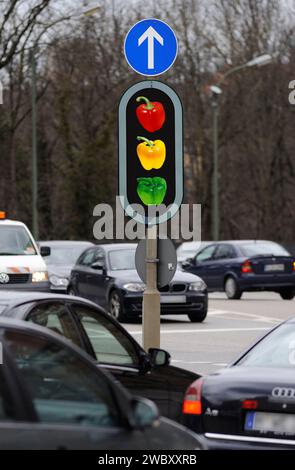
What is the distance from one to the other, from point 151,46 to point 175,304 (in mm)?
11368

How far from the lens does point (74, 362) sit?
6031 millimetres

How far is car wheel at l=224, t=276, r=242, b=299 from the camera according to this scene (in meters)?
32.2

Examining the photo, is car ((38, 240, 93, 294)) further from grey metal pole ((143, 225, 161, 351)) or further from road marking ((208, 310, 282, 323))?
grey metal pole ((143, 225, 161, 351))

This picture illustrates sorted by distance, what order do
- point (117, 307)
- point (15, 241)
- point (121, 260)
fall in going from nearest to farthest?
point (15, 241), point (117, 307), point (121, 260)

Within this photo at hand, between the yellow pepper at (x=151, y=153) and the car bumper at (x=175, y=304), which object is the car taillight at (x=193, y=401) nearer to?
the yellow pepper at (x=151, y=153)

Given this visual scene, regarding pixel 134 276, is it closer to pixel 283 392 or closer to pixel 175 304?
pixel 175 304

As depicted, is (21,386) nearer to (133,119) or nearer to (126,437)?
(126,437)

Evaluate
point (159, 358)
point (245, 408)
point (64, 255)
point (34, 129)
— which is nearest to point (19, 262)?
point (64, 255)

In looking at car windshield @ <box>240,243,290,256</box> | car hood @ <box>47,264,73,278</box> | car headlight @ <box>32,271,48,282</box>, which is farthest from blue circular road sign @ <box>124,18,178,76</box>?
car windshield @ <box>240,243,290,256</box>

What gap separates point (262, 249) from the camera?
32.6m

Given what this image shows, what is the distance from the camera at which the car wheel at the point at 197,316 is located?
2468cm

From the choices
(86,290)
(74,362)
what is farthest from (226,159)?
(74,362)

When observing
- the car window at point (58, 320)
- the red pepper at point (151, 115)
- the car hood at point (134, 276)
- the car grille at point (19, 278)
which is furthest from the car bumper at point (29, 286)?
the car window at point (58, 320)
